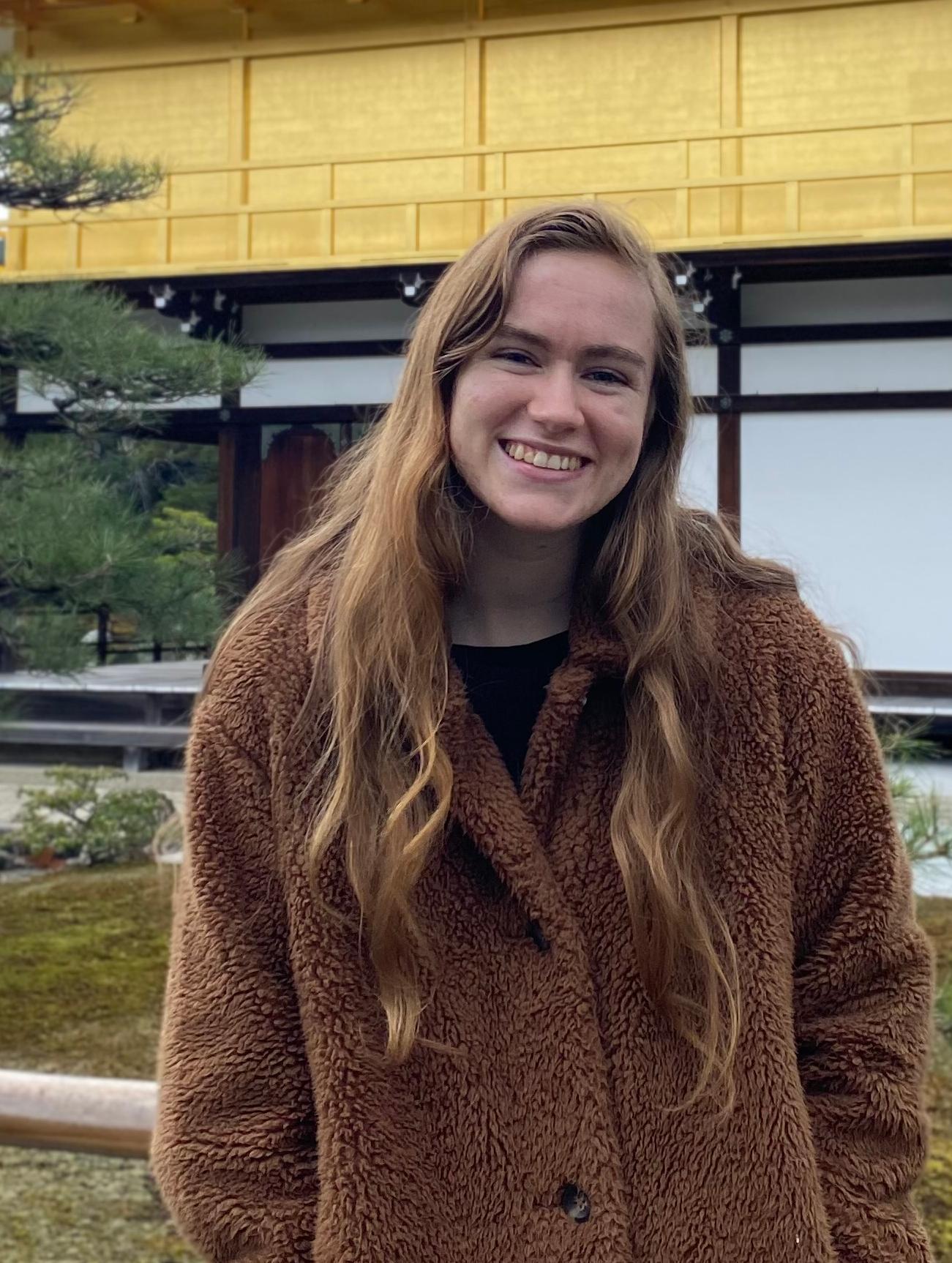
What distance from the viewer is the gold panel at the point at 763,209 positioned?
7215 millimetres

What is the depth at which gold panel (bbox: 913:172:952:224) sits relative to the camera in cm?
704

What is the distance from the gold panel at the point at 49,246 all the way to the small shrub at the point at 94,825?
13.7 ft

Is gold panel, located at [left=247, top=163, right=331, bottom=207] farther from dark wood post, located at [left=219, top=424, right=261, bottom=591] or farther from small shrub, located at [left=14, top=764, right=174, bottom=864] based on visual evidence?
small shrub, located at [left=14, top=764, right=174, bottom=864]

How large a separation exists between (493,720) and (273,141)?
7.89 meters

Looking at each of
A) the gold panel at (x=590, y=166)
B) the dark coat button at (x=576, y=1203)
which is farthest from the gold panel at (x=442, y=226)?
the dark coat button at (x=576, y=1203)

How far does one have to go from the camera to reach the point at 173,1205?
102 centimetres

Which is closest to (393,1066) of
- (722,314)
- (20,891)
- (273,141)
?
(20,891)

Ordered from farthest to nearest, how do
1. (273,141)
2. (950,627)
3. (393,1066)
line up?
1. (273,141)
2. (950,627)
3. (393,1066)

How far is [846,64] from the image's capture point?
740 cm

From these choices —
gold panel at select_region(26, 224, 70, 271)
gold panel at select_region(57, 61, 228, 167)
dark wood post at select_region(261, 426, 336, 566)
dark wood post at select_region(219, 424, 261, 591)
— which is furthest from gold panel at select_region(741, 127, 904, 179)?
gold panel at select_region(26, 224, 70, 271)

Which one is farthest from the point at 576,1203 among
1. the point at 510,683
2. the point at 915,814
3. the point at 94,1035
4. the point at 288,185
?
the point at 288,185

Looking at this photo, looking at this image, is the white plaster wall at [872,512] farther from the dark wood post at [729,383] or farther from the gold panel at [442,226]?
the gold panel at [442,226]

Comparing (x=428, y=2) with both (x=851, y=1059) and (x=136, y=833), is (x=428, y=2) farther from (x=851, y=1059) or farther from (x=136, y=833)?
(x=851, y=1059)

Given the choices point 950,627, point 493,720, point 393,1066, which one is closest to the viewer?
point 393,1066
